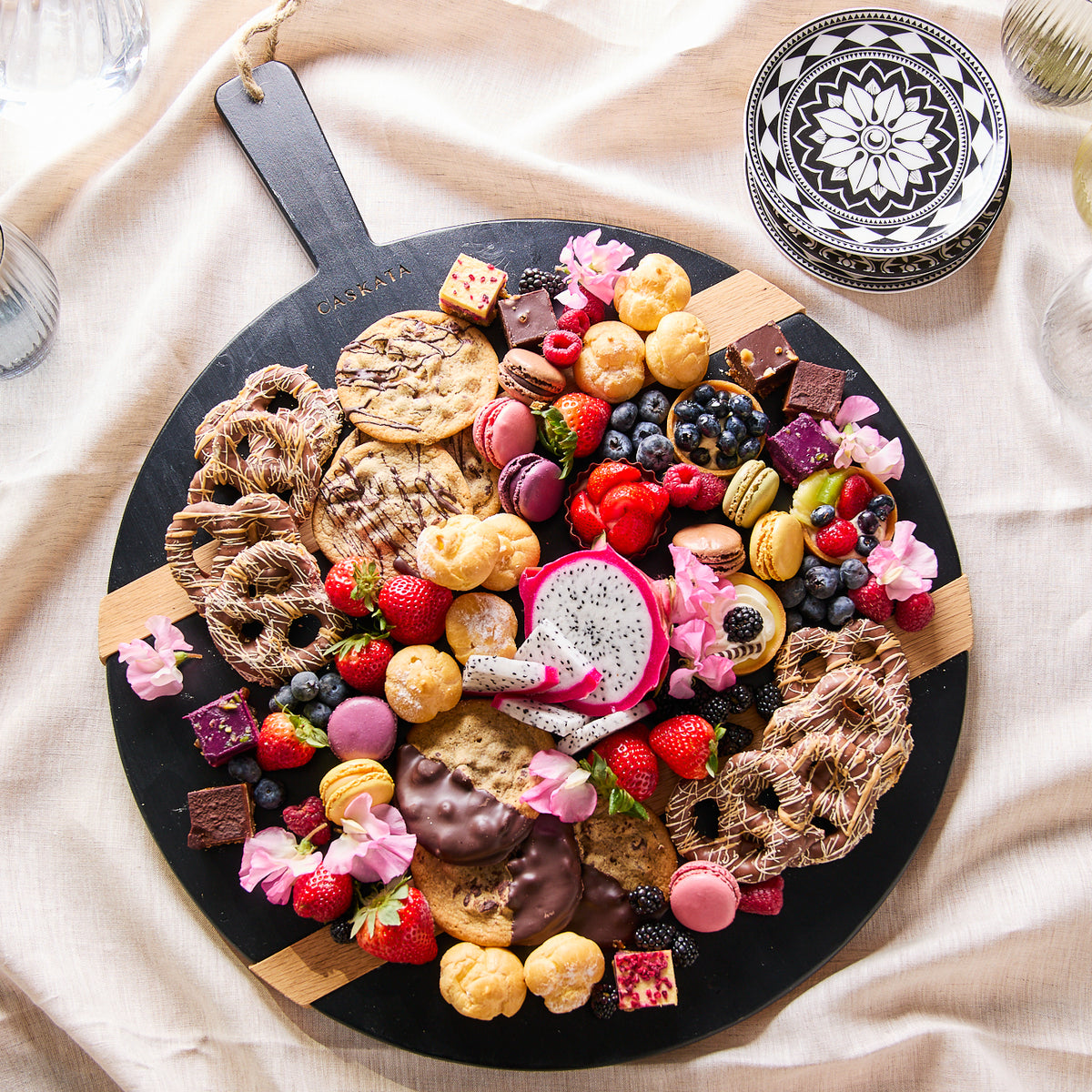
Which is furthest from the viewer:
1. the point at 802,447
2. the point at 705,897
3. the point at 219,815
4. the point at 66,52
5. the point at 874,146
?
the point at 874,146

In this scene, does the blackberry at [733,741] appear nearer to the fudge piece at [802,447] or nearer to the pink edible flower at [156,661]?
the fudge piece at [802,447]


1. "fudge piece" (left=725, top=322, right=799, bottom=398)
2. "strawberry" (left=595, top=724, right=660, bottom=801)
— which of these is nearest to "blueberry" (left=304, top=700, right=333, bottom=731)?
"strawberry" (left=595, top=724, right=660, bottom=801)

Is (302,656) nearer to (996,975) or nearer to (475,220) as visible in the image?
(475,220)

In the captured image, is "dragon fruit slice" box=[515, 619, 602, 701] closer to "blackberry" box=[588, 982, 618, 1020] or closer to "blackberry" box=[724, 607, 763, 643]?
"blackberry" box=[724, 607, 763, 643]

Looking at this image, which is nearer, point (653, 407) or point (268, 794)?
point (268, 794)

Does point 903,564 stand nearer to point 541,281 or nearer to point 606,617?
point 606,617

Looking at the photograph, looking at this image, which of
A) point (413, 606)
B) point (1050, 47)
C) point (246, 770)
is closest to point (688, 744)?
point (413, 606)
